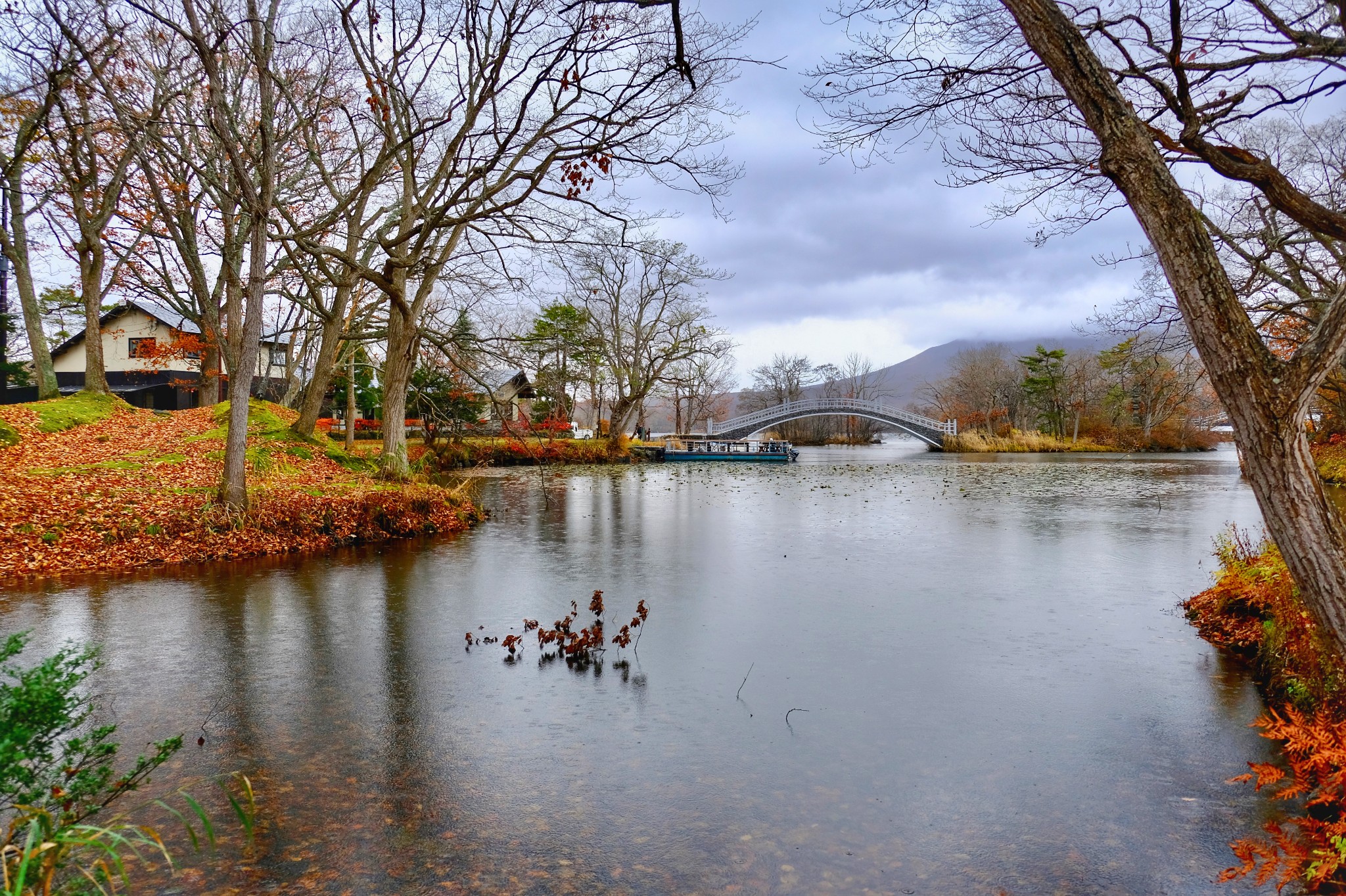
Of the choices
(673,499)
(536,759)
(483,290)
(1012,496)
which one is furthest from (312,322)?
(536,759)

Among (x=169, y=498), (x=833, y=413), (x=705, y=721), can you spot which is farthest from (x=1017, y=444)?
(x=705, y=721)

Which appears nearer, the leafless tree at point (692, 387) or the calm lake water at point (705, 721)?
the calm lake water at point (705, 721)

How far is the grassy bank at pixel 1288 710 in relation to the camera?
337 cm

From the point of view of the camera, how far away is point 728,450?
43.4m

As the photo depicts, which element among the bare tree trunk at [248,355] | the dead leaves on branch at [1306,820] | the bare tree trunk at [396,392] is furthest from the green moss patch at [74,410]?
the dead leaves on branch at [1306,820]

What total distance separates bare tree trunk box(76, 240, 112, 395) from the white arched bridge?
3730 centimetres

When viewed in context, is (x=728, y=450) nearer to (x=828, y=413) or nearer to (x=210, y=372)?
(x=828, y=413)

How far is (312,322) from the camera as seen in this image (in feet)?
81.7

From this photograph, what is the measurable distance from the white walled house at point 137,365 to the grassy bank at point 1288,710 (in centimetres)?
3801

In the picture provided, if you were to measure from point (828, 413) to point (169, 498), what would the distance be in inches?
1853

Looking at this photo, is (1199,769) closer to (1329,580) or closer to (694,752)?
(1329,580)

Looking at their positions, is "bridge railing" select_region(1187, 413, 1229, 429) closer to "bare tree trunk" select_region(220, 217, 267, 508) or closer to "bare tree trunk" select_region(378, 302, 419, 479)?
"bare tree trunk" select_region(378, 302, 419, 479)

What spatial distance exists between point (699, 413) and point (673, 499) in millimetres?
49504

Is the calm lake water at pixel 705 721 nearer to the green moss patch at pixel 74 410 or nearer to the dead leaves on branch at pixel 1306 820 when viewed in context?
the dead leaves on branch at pixel 1306 820
